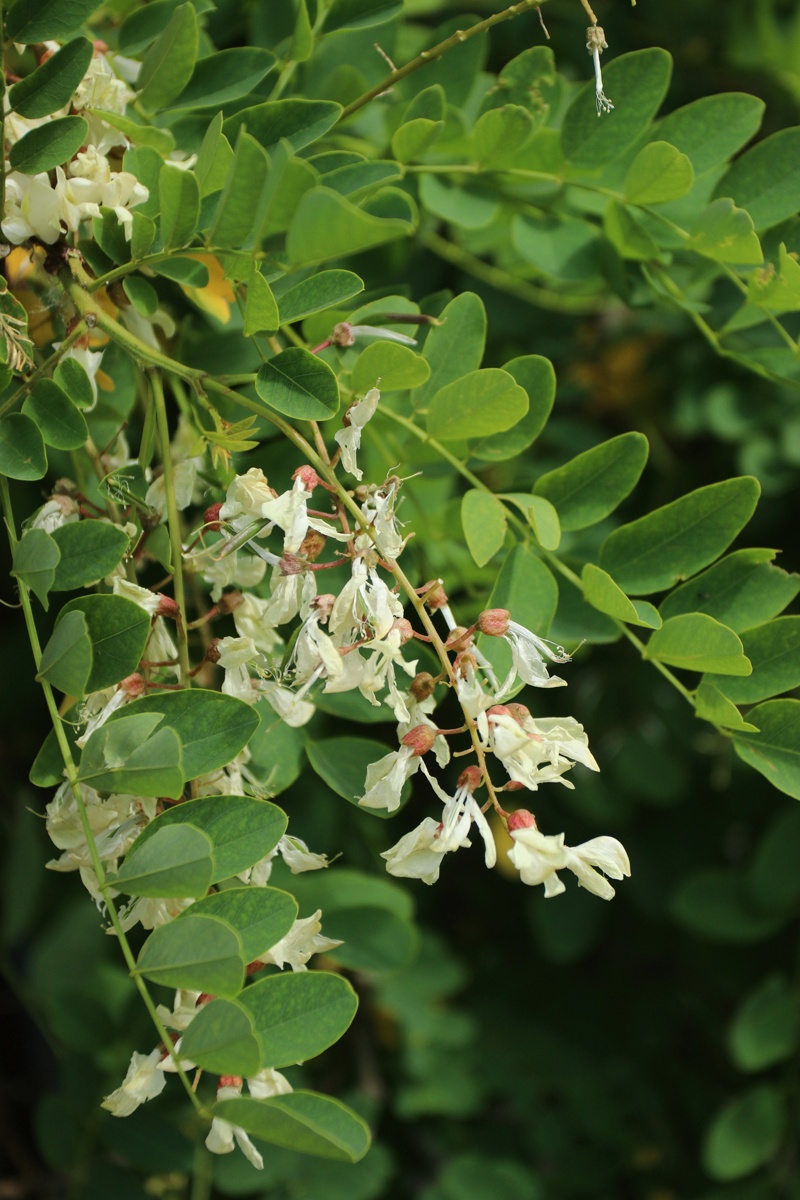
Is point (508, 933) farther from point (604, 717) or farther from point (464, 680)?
point (464, 680)

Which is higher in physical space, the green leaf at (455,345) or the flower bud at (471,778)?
the green leaf at (455,345)

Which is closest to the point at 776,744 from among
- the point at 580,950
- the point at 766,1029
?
the point at 766,1029

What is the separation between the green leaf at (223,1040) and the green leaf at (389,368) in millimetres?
398

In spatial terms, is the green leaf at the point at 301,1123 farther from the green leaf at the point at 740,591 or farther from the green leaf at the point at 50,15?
the green leaf at the point at 50,15

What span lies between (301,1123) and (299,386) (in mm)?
427

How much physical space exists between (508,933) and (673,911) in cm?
46

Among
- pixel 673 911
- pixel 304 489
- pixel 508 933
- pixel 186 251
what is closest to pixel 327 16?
pixel 186 251

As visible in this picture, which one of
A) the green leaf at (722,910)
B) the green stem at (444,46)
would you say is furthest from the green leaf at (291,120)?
the green leaf at (722,910)

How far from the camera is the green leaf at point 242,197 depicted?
65 centimetres

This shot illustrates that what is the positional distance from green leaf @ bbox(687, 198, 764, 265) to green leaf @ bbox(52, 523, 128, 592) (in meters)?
0.52

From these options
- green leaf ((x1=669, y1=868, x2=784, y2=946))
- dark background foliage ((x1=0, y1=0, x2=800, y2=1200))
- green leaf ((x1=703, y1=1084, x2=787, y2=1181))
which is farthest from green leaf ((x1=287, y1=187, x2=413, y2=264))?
green leaf ((x1=703, y1=1084, x2=787, y2=1181))

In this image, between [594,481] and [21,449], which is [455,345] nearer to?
[594,481]

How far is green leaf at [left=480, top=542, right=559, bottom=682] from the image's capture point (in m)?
0.80

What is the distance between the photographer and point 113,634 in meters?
0.70
